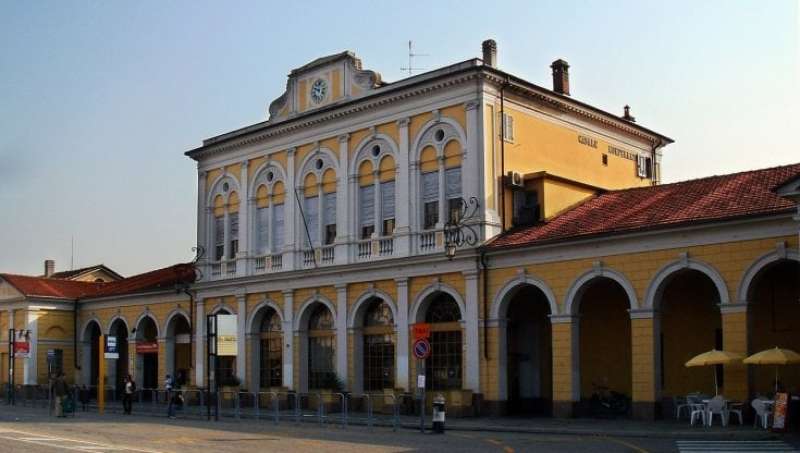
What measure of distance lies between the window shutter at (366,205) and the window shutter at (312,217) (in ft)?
8.10

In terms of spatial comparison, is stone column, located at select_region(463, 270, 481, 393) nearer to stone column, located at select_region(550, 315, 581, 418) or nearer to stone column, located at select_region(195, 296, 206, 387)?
stone column, located at select_region(550, 315, 581, 418)

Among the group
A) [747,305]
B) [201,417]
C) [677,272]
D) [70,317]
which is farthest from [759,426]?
[70,317]

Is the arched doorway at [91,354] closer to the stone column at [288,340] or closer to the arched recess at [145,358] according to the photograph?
the arched recess at [145,358]

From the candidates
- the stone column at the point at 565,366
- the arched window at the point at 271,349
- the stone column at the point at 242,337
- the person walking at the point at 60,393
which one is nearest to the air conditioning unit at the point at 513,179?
the stone column at the point at 565,366

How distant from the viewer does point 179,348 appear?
5062 centimetres

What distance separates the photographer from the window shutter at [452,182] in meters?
37.2

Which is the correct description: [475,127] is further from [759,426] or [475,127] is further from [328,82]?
[759,426]

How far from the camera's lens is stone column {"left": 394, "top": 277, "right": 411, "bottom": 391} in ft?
124

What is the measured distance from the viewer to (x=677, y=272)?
30625 millimetres

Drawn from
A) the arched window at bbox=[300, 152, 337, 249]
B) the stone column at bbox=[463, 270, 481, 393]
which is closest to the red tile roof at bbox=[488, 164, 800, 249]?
the stone column at bbox=[463, 270, 481, 393]

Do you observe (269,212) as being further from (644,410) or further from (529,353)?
(644,410)

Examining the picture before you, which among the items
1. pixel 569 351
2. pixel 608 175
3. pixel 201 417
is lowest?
pixel 201 417

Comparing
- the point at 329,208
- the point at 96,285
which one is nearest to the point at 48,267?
the point at 96,285

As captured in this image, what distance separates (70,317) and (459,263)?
2825 centimetres
